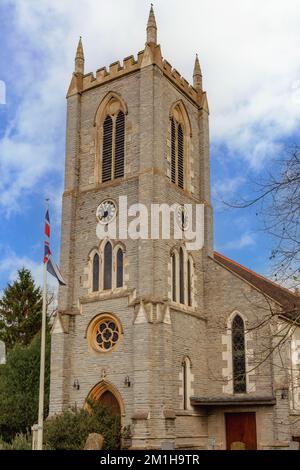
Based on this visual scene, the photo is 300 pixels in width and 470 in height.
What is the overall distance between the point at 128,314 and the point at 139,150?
304 inches

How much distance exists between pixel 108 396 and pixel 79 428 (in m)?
2.91

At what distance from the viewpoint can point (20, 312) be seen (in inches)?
1505

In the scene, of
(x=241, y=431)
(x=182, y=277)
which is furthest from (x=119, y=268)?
(x=241, y=431)

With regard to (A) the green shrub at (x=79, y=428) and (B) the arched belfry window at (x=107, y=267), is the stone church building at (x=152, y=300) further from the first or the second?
(A) the green shrub at (x=79, y=428)

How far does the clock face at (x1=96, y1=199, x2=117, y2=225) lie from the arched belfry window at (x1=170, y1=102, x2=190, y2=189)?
3322 mm

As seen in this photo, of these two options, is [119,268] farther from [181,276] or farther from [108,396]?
[108,396]

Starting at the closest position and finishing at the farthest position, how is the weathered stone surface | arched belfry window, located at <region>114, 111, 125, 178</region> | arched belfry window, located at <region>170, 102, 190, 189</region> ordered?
1. the weathered stone surface
2. arched belfry window, located at <region>114, 111, 125, 178</region>
3. arched belfry window, located at <region>170, 102, 190, 189</region>

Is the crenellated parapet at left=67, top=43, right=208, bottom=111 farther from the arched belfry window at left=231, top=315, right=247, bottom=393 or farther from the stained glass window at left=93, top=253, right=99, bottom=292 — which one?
the arched belfry window at left=231, top=315, right=247, bottom=393

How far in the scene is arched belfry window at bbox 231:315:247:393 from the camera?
25344 mm

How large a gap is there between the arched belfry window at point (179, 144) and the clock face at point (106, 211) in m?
3.32

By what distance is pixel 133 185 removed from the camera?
26875mm

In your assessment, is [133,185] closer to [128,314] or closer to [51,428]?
[128,314]

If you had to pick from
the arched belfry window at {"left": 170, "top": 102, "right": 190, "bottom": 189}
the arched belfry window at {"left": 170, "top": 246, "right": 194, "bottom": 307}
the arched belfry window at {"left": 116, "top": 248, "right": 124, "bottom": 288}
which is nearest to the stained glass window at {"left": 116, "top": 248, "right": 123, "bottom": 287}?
the arched belfry window at {"left": 116, "top": 248, "right": 124, "bottom": 288}

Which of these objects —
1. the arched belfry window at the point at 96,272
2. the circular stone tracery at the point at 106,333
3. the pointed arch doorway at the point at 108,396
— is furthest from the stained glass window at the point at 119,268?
the pointed arch doorway at the point at 108,396
